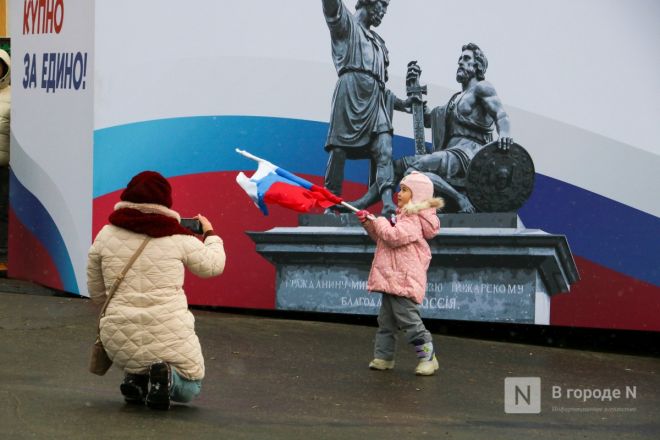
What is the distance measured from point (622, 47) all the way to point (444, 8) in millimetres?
1379

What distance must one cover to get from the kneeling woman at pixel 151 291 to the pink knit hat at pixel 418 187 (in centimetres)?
194

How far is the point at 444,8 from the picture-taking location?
32.8 feet

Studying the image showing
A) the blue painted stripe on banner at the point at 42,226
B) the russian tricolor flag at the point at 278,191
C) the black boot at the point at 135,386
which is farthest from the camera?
the blue painted stripe on banner at the point at 42,226

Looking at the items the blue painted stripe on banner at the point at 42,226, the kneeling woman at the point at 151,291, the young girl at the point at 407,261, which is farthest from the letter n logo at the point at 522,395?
the blue painted stripe on banner at the point at 42,226

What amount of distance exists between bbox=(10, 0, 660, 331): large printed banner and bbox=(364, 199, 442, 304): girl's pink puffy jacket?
1.47 meters

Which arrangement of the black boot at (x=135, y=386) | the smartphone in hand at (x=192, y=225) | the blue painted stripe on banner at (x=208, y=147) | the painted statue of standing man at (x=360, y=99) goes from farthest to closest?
the blue painted stripe on banner at (x=208, y=147), the painted statue of standing man at (x=360, y=99), the smartphone in hand at (x=192, y=225), the black boot at (x=135, y=386)

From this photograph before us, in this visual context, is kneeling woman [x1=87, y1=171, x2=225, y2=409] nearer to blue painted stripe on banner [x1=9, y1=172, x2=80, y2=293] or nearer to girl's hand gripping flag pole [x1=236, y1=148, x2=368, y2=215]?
girl's hand gripping flag pole [x1=236, y1=148, x2=368, y2=215]

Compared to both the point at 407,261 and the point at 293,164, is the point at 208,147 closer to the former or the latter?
the point at 293,164

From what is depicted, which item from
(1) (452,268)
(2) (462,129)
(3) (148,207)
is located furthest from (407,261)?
(3) (148,207)

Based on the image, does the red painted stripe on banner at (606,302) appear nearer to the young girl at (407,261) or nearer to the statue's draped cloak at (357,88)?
the young girl at (407,261)

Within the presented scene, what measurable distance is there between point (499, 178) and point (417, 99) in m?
0.88

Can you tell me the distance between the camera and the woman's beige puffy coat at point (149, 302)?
271 inches

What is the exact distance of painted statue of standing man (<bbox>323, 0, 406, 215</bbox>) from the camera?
399 inches

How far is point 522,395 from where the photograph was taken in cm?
818
